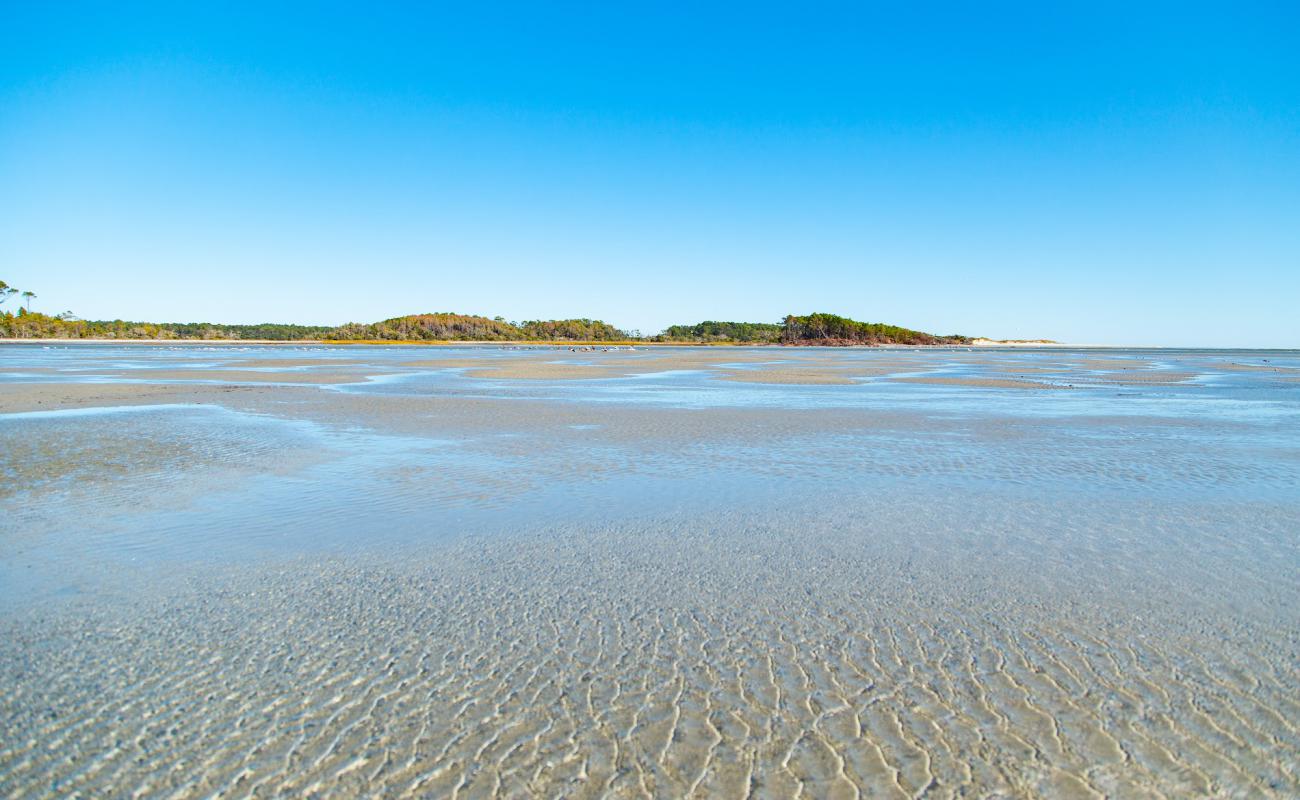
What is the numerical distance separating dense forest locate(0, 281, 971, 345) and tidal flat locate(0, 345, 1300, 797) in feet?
469

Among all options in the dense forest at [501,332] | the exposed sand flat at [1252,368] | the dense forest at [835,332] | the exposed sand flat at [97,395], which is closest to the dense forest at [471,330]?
the dense forest at [501,332]

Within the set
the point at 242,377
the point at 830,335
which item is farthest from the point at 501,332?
the point at 242,377

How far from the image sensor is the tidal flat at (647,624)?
3.72 m

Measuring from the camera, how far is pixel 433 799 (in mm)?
3418

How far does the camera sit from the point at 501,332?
6447 inches

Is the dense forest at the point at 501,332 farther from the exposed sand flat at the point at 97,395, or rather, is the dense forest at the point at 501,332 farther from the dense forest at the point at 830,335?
the exposed sand flat at the point at 97,395

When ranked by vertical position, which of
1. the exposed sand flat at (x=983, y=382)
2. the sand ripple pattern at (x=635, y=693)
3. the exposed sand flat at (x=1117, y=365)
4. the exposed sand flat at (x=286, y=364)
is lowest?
the exposed sand flat at (x=286, y=364)

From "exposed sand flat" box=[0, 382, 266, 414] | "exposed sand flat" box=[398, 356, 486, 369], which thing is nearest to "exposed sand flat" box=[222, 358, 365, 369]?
"exposed sand flat" box=[398, 356, 486, 369]

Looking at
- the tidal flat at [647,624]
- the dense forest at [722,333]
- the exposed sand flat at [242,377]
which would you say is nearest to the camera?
the tidal flat at [647,624]

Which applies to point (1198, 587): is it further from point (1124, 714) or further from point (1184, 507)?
point (1184, 507)

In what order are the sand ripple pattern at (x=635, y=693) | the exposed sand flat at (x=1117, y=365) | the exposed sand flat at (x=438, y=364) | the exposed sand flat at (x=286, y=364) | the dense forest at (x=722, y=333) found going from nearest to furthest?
the sand ripple pattern at (x=635, y=693)
the exposed sand flat at (x=286, y=364)
the exposed sand flat at (x=438, y=364)
the exposed sand flat at (x=1117, y=365)
the dense forest at (x=722, y=333)

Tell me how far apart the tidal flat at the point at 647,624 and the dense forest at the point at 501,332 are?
143 meters

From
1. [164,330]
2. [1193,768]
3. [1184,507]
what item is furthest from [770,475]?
[164,330]

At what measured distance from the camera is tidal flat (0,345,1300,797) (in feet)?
12.2
